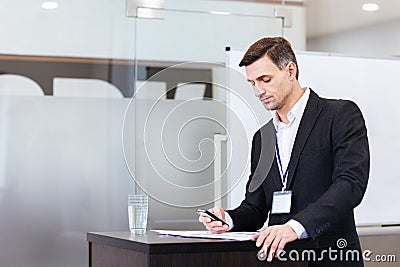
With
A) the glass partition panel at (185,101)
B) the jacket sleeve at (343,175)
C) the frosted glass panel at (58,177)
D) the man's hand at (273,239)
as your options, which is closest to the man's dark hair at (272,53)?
the jacket sleeve at (343,175)

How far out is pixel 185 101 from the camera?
14.3ft

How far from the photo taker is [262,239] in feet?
7.01

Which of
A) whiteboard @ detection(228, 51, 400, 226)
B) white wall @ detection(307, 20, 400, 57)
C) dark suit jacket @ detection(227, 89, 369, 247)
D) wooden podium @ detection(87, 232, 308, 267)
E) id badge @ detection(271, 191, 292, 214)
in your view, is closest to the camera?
wooden podium @ detection(87, 232, 308, 267)

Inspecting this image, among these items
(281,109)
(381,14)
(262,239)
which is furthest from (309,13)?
(262,239)

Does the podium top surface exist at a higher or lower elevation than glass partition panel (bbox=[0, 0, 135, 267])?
lower

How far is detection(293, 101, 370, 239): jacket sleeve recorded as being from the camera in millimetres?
2338

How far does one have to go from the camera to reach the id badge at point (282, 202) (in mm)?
2723

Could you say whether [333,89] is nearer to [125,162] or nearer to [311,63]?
[311,63]

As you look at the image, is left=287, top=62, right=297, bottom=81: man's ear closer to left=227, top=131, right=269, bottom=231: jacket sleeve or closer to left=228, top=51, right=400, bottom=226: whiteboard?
left=227, top=131, right=269, bottom=231: jacket sleeve

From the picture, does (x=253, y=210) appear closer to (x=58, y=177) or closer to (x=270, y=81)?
(x=270, y=81)

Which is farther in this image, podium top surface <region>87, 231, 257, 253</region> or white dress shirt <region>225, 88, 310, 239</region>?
white dress shirt <region>225, 88, 310, 239</region>

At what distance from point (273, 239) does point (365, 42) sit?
2.92 meters

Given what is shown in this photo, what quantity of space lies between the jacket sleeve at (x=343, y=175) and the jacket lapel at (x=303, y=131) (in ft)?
0.27

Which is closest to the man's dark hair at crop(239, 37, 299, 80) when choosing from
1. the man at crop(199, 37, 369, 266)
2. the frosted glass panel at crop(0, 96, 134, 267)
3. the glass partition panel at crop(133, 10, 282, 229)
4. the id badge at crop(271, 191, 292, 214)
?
the man at crop(199, 37, 369, 266)
